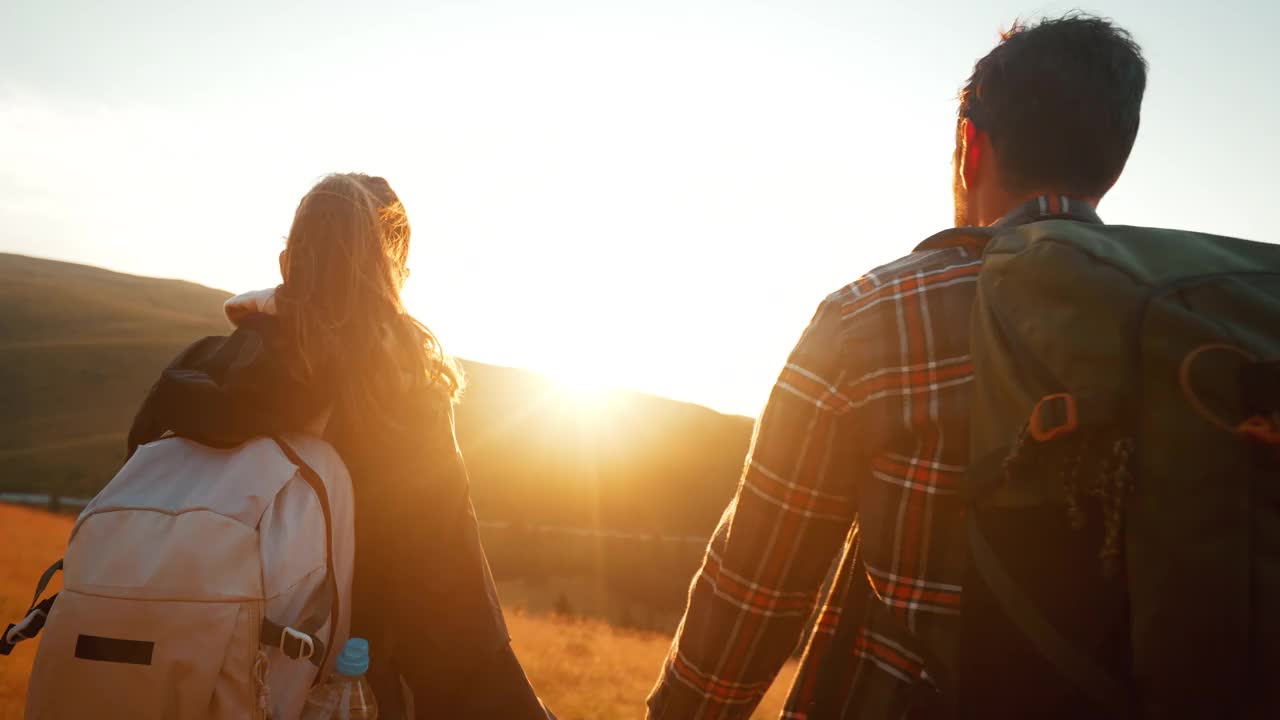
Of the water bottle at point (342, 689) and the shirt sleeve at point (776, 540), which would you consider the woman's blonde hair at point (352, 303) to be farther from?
the shirt sleeve at point (776, 540)

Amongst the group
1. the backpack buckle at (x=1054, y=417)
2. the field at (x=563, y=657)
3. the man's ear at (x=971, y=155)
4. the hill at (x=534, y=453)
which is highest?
the man's ear at (x=971, y=155)

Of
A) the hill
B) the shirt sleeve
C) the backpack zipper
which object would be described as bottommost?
the hill

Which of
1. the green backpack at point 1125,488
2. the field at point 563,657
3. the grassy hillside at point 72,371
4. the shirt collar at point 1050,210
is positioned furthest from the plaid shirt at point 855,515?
the grassy hillside at point 72,371

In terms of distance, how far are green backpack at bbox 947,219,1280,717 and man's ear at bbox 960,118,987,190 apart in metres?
0.38

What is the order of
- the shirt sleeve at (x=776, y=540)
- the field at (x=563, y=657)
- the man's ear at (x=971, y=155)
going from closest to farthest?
the shirt sleeve at (x=776, y=540) → the man's ear at (x=971, y=155) → the field at (x=563, y=657)

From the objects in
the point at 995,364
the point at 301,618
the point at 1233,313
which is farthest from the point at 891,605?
the point at 301,618

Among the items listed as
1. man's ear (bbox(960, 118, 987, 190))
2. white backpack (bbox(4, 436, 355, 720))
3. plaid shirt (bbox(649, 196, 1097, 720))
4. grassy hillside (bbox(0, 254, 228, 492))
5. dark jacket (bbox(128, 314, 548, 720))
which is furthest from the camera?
grassy hillside (bbox(0, 254, 228, 492))

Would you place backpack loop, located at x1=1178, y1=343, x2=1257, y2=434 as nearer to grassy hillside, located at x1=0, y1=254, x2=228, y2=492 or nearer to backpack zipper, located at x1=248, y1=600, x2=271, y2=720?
backpack zipper, located at x1=248, y1=600, x2=271, y2=720

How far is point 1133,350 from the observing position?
127 cm

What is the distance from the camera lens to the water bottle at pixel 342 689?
219 cm

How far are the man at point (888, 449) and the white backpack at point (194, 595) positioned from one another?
0.95 meters

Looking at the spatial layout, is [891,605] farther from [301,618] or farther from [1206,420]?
[301,618]

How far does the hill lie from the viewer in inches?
923

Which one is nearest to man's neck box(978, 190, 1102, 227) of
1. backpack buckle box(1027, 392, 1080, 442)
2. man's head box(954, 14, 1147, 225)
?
man's head box(954, 14, 1147, 225)
